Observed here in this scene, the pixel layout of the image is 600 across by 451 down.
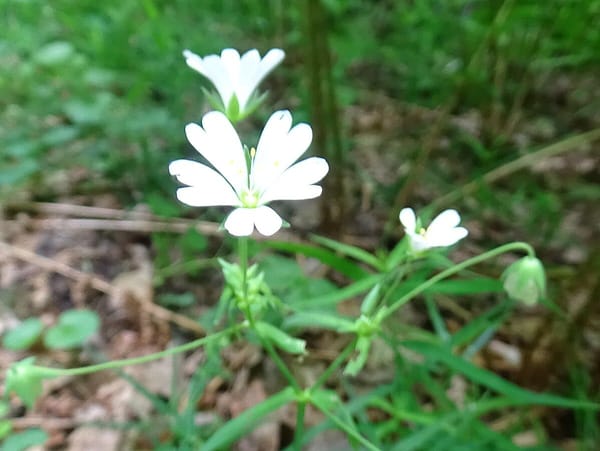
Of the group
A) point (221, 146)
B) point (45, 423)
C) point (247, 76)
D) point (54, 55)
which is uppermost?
point (54, 55)

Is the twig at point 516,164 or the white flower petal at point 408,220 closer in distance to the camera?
the white flower petal at point 408,220

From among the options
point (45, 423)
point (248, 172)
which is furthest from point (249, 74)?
point (45, 423)

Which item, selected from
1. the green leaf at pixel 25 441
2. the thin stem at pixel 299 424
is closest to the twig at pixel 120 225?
the green leaf at pixel 25 441

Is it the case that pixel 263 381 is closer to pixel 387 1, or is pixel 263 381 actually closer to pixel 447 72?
pixel 447 72

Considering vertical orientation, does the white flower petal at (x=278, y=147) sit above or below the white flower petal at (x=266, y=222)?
above

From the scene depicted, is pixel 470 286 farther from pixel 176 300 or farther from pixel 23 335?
pixel 23 335

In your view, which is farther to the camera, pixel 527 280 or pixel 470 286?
pixel 470 286

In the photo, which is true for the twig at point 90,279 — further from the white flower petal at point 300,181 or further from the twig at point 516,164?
the white flower petal at point 300,181

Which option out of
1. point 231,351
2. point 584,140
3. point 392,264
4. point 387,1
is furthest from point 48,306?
point 387,1
